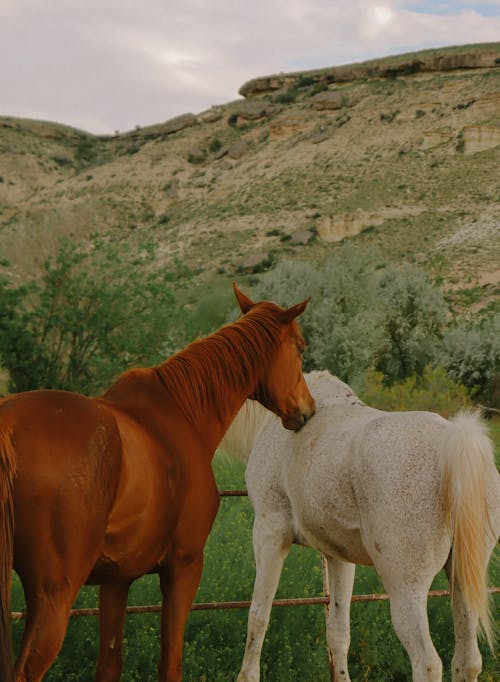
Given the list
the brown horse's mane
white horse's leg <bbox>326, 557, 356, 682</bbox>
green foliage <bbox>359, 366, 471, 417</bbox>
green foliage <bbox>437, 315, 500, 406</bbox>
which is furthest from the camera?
green foliage <bbox>437, 315, 500, 406</bbox>

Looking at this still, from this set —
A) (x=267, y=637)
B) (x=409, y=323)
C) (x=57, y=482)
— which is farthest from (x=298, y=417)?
(x=409, y=323)

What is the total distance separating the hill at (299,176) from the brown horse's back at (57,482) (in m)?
22.0

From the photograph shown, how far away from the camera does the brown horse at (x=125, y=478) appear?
9.59ft

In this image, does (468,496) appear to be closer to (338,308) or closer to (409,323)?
(338,308)

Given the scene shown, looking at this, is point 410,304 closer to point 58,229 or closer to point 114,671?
point 58,229

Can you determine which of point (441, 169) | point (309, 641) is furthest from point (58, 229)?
point (441, 169)

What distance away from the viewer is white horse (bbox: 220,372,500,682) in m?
3.47

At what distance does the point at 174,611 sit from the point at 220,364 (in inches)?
48.6

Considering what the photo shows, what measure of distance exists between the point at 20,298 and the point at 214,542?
1443cm

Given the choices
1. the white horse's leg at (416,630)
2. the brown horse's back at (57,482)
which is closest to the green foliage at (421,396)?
the white horse's leg at (416,630)

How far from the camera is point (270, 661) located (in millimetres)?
5590

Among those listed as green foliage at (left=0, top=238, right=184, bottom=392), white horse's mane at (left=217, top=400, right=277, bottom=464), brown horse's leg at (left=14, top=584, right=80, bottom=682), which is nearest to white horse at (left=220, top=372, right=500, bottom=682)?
white horse's mane at (left=217, top=400, right=277, bottom=464)

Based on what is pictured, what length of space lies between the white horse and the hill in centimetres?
2132

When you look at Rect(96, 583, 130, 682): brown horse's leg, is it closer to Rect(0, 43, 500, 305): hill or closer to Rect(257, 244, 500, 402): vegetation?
Rect(257, 244, 500, 402): vegetation
